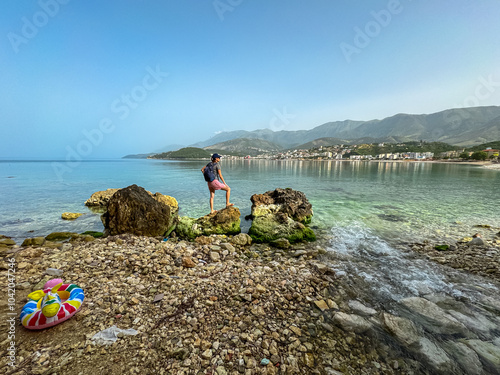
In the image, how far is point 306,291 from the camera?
5152mm

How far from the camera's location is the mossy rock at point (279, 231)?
9414 millimetres

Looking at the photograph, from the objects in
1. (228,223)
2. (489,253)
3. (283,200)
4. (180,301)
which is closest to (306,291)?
(180,301)

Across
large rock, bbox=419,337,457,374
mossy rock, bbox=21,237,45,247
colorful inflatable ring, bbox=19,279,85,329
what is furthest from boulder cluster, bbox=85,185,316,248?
large rock, bbox=419,337,457,374

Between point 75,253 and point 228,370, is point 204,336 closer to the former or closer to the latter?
point 228,370

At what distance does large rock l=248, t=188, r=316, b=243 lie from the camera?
9.51m

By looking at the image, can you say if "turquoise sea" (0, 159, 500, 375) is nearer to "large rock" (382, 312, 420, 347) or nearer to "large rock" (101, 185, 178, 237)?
"large rock" (382, 312, 420, 347)

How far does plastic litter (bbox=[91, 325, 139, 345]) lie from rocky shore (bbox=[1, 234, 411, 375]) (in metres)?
0.04

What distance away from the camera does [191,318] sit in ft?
13.2

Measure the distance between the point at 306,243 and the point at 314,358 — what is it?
6.25 metres

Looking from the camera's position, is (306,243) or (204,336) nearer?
(204,336)

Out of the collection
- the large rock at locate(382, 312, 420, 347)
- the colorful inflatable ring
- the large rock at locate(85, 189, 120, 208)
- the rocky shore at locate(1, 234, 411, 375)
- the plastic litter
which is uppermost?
the colorful inflatable ring

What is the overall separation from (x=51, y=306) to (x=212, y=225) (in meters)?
6.75

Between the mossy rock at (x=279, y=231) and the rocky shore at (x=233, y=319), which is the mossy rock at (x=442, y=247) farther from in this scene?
the mossy rock at (x=279, y=231)

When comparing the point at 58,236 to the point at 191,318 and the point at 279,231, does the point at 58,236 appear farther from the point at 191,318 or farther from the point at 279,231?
the point at 279,231
